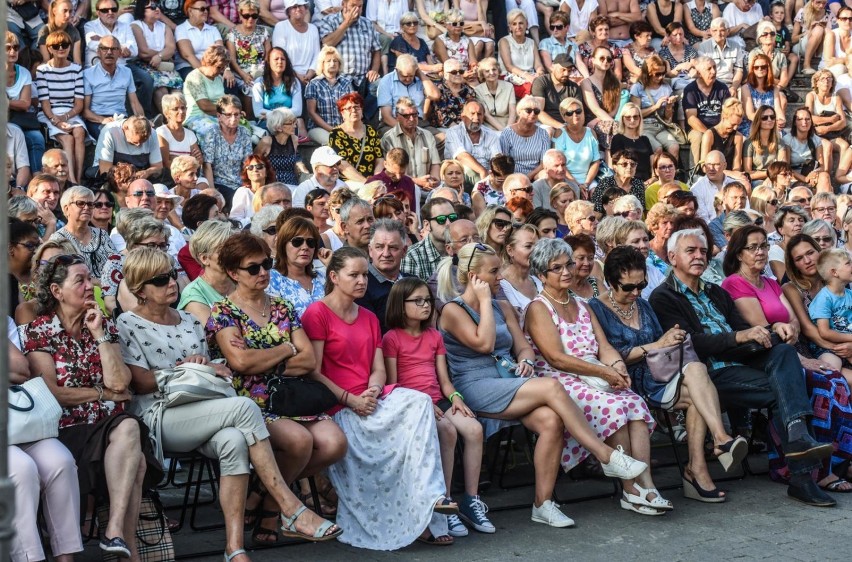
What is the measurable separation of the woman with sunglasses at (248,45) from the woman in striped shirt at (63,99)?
1.97 meters

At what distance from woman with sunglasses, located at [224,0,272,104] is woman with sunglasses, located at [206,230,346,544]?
6520mm

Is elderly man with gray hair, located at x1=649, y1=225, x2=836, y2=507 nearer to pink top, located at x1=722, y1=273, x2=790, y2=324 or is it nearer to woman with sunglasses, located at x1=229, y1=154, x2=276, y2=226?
Answer: pink top, located at x1=722, y1=273, x2=790, y2=324

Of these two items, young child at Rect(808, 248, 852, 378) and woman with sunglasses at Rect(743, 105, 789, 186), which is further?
woman with sunglasses at Rect(743, 105, 789, 186)

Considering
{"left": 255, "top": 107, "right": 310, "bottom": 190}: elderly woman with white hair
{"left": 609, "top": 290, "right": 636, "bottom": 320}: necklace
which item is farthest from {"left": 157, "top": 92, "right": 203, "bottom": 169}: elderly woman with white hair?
{"left": 609, "top": 290, "right": 636, "bottom": 320}: necklace

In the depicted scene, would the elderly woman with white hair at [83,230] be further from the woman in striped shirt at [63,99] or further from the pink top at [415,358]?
the woman in striped shirt at [63,99]

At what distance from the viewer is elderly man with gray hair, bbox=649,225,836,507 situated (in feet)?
23.2

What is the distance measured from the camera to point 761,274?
845 cm

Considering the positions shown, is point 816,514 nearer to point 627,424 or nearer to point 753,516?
point 753,516

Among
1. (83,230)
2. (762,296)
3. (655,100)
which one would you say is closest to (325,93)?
(655,100)

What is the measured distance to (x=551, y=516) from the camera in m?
6.45

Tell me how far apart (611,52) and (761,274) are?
6.42m

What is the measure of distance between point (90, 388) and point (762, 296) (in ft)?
14.9

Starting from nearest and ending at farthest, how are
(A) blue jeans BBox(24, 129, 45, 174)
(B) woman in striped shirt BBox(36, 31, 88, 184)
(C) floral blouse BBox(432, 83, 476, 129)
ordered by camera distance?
(A) blue jeans BBox(24, 129, 45, 174) < (B) woman in striped shirt BBox(36, 31, 88, 184) < (C) floral blouse BBox(432, 83, 476, 129)

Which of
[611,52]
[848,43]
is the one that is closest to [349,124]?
[611,52]
